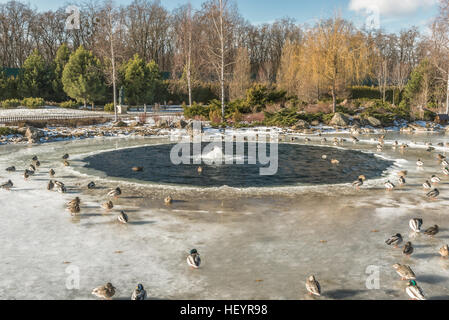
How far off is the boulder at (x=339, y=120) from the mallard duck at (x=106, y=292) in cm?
2720

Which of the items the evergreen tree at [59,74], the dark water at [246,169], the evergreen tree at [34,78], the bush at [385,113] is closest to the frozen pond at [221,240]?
the dark water at [246,169]

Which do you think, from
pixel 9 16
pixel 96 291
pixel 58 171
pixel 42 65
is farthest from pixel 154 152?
pixel 9 16

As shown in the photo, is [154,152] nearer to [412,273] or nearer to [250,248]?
[250,248]

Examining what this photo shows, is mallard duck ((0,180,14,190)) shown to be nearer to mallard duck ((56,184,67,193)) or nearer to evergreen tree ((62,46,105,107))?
mallard duck ((56,184,67,193))

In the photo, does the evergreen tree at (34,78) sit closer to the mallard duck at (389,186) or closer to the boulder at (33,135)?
the boulder at (33,135)

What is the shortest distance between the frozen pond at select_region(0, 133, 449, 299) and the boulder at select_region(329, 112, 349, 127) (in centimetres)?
1831

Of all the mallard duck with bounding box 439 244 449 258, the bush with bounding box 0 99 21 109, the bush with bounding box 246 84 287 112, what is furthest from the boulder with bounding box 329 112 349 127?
the bush with bounding box 0 99 21 109

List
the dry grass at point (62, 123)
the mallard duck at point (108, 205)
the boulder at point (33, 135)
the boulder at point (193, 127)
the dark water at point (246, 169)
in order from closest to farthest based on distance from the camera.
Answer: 1. the mallard duck at point (108, 205)
2. the dark water at point (246, 169)
3. the boulder at point (33, 135)
4. the dry grass at point (62, 123)
5. the boulder at point (193, 127)

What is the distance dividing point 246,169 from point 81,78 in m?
32.1

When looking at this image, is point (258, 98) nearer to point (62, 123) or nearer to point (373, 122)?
point (373, 122)

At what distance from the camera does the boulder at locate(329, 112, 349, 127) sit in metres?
29.4

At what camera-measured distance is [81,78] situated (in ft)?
131

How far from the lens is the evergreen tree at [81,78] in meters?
40.2

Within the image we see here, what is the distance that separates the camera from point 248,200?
9609mm
